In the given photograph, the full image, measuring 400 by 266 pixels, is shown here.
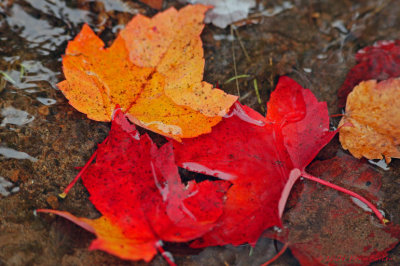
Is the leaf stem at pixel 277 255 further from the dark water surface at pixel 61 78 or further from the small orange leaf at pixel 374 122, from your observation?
the small orange leaf at pixel 374 122

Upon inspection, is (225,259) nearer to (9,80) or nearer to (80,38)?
(80,38)

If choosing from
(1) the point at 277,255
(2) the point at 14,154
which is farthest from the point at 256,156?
(2) the point at 14,154

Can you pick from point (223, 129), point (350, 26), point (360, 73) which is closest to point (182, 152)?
point (223, 129)

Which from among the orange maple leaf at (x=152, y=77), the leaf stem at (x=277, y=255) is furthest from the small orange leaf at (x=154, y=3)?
the leaf stem at (x=277, y=255)

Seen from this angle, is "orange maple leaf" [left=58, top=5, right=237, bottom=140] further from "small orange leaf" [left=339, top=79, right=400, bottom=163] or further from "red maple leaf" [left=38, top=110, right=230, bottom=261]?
"small orange leaf" [left=339, top=79, right=400, bottom=163]

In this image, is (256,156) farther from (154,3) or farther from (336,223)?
(154,3)

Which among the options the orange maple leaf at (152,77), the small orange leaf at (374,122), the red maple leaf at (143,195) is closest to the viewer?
the red maple leaf at (143,195)
